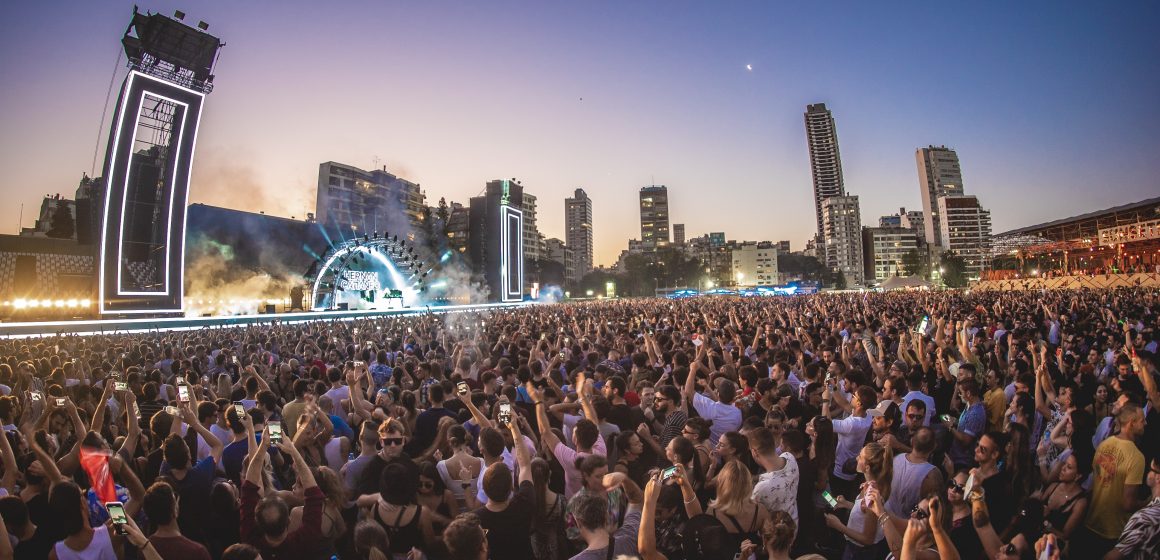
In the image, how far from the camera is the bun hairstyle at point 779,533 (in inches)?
102

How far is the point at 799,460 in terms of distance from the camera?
152 inches

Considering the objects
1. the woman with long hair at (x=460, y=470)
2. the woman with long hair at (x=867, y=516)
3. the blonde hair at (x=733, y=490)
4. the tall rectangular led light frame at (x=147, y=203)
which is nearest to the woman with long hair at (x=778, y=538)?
the blonde hair at (x=733, y=490)

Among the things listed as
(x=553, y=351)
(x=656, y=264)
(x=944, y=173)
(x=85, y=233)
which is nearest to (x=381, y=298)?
(x=85, y=233)

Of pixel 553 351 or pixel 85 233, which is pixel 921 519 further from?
pixel 85 233

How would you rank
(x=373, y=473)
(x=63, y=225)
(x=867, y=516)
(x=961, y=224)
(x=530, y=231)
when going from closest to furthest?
(x=867, y=516) → (x=373, y=473) → (x=63, y=225) → (x=530, y=231) → (x=961, y=224)

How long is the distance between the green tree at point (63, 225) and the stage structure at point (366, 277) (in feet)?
68.6

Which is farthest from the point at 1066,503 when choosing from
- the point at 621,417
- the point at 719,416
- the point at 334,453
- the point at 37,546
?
the point at 37,546

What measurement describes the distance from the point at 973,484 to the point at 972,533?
29.8 inches

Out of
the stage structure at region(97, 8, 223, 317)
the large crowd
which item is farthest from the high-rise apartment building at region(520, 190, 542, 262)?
the large crowd

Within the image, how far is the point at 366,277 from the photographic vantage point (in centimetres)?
4806

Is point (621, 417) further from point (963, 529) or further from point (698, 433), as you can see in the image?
point (963, 529)

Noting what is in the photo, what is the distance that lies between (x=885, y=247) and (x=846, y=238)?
490 inches

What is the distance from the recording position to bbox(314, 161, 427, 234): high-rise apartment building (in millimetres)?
82750

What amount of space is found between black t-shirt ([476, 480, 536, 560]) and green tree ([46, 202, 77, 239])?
61.4 m
